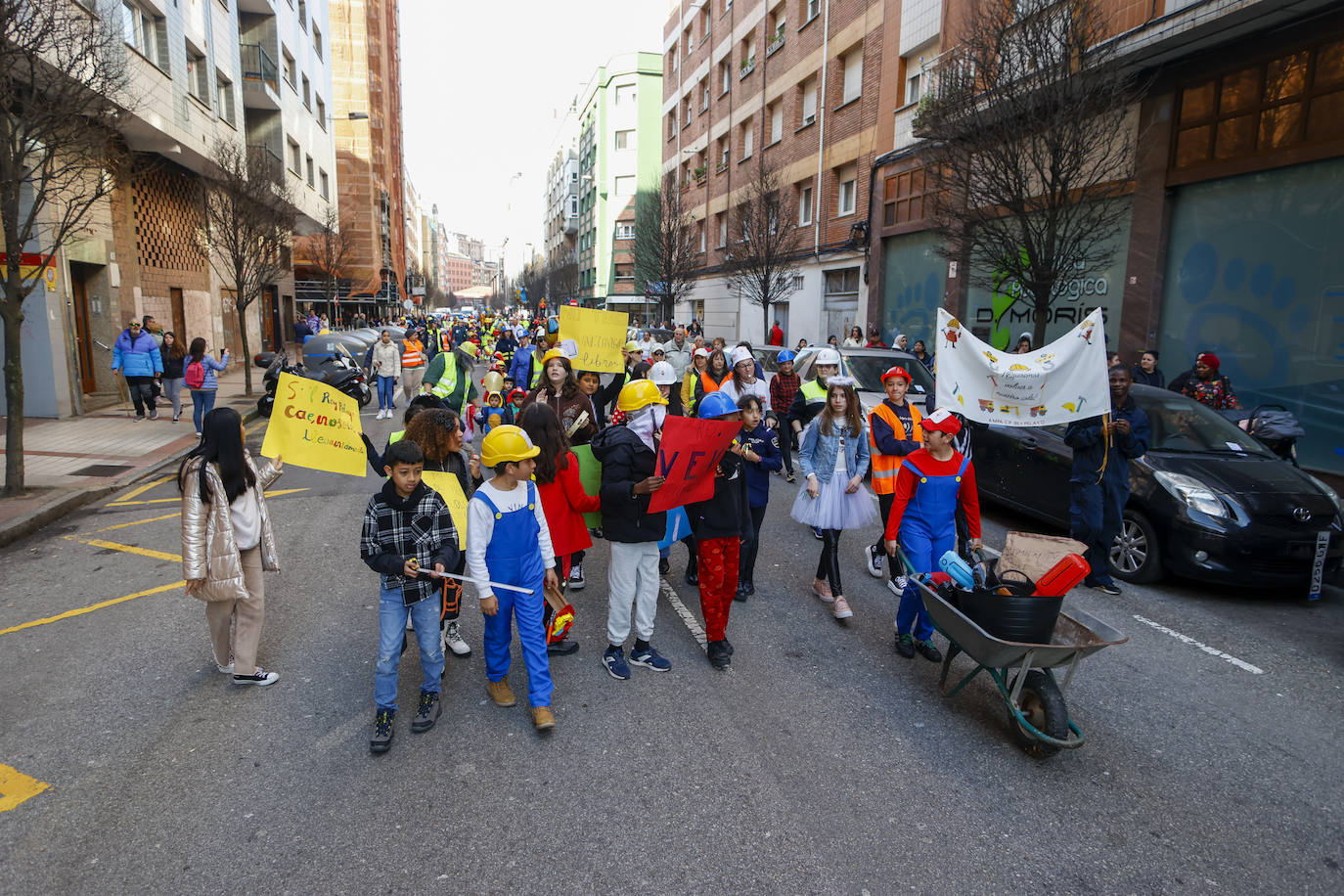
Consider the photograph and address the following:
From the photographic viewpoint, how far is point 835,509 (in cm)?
603

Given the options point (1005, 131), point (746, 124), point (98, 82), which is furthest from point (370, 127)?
point (1005, 131)

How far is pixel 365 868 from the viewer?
10.2 feet

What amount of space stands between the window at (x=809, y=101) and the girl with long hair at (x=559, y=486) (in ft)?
77.5

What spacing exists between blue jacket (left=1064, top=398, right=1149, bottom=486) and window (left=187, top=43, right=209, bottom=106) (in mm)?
22801

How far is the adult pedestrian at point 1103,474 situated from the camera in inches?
262

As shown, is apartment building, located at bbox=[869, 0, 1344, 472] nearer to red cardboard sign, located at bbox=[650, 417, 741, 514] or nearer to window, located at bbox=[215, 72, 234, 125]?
red cardboard sign, located at bbox=[650, 417, 741, 514]

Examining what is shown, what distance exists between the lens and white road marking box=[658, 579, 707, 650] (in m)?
5.55

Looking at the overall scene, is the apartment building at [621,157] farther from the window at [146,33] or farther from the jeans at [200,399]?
the jeans at [200,399]

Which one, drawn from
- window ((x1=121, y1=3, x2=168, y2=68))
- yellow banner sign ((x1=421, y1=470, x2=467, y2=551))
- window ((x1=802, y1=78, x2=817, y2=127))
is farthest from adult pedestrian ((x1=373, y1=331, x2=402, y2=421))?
window ((x1=802, y1=78, x2=817, y2=127))

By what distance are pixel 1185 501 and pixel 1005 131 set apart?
6.42 metres

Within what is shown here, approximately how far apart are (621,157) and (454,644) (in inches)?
2471

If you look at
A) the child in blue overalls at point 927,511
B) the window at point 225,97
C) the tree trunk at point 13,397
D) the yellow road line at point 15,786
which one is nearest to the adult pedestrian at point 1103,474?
the child in blue overalls at point 927,511

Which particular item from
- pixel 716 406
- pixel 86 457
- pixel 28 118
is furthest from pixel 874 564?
pixel 86 457

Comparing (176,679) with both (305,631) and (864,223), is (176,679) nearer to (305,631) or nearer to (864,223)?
(305,631)
